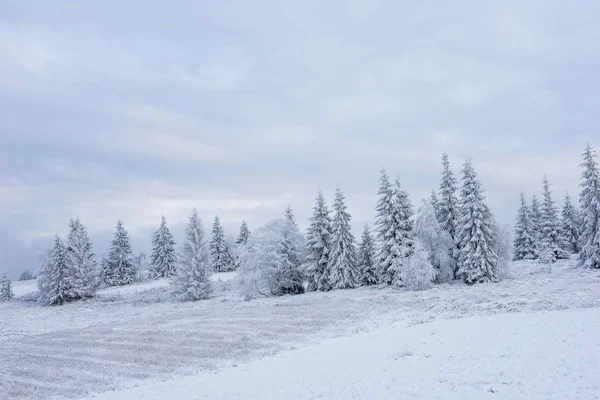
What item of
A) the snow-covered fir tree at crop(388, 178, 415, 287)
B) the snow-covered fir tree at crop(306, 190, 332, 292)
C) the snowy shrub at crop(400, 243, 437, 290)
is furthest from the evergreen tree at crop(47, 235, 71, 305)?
the snowy shrub at crop(400, 243, 437, 290)

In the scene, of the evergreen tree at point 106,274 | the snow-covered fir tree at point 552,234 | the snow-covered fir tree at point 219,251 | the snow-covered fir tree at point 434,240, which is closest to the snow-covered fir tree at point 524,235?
the snow-covered fir tree at point 552,234

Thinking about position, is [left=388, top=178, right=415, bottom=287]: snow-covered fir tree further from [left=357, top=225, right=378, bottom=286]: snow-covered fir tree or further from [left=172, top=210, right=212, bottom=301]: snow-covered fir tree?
[left=172, top=210, right=212, bottom=301]: snow-covered fir tree

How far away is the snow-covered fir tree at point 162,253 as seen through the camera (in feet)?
283

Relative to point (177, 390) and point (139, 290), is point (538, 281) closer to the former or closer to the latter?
point (177, 390)

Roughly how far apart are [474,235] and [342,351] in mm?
32008

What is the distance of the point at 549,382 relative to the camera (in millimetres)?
12555

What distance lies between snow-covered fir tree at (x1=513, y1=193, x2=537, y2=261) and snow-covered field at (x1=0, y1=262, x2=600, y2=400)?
3441 cm

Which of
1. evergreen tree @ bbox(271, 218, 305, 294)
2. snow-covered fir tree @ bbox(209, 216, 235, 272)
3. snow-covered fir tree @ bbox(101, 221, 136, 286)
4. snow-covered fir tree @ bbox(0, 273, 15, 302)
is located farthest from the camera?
snow-covered fir tree @ bbox(209, 216, 235, 272)

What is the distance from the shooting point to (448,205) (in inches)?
2140

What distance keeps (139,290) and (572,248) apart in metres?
79.1

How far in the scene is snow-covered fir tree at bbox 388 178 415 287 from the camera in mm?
50938

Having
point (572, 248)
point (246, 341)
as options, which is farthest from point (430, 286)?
point (572, 248)

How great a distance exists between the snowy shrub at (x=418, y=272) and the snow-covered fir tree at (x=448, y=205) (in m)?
7.26

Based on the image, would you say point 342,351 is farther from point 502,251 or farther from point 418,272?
point 502,251
